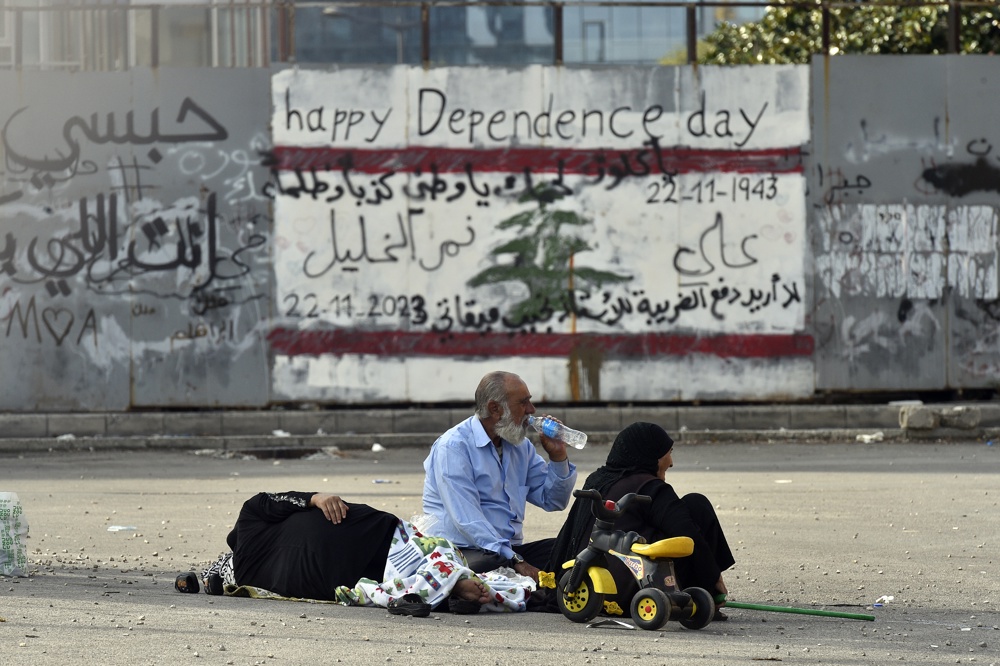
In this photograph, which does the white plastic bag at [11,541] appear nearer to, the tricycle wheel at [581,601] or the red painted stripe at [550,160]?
the tricycle wheel at [581,601]

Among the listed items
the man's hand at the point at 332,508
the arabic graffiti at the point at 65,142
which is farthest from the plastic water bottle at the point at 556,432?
the arabic graffiti at the point at 65,142

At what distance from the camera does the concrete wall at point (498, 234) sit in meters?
14.7

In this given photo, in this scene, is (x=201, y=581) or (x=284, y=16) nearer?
(x=201, y=581)

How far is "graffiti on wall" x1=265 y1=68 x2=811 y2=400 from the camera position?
1486cm

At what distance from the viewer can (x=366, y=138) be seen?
1485cm

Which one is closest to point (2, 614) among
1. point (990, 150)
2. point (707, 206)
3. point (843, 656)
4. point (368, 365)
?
point (843, 656)

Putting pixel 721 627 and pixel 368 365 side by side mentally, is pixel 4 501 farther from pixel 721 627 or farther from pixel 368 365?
pixel 368 365

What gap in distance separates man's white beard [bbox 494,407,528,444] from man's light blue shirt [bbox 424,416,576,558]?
0.07 metres

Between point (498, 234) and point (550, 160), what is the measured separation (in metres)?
Result: 0.89

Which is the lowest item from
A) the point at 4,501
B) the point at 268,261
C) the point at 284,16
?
the point at 4,501

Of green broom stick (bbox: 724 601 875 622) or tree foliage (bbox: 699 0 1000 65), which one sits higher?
tree foliage (bbox: 699 0 1000 65)

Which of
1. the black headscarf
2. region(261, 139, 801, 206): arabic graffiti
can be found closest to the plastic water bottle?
the black headscarf

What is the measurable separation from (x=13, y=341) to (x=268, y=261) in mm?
2586

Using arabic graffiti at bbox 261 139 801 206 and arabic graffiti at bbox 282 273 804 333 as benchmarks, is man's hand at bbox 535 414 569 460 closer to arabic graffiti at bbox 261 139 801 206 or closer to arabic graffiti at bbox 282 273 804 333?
arabic graffiti at bbox 282 273 804 333
